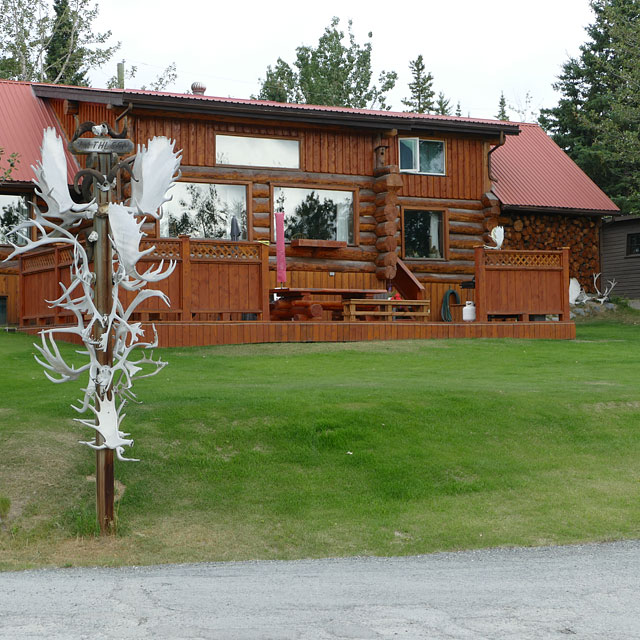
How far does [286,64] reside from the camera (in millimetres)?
53719

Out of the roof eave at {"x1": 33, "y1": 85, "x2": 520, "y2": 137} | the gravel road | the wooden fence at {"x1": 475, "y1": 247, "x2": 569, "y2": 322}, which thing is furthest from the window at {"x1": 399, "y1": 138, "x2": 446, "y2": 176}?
the gravel road

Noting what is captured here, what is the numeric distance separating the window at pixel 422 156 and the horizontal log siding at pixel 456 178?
15 cm

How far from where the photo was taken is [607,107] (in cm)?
3800

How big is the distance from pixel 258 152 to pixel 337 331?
528cm

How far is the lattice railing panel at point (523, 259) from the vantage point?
65.2ft

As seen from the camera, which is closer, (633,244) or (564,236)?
(564,236)

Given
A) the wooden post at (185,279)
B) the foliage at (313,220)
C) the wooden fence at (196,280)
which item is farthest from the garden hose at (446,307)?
the wooden post at (185,279)

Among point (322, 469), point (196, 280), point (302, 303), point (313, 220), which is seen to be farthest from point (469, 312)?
point (322, 469)

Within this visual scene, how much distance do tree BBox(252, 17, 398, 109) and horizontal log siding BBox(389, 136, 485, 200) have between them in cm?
2926

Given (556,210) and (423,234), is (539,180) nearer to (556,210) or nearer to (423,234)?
(556,210)

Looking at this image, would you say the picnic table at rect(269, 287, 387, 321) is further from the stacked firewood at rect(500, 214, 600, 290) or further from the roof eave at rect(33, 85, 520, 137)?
the stacked firewood at rect(500, 214, 600, 290)

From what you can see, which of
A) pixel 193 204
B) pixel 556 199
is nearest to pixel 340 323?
pixel 193 204

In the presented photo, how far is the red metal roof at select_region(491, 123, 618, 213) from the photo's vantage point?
2634cm

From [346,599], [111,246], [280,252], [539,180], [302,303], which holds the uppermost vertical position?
[539,180]
